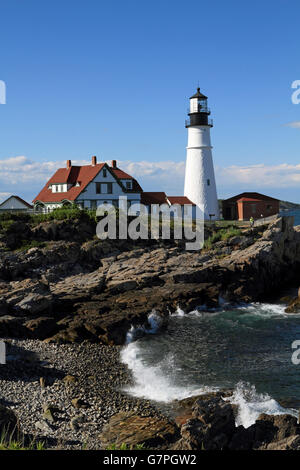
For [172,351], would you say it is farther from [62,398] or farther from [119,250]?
[119,250]

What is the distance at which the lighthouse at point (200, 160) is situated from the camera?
52.7 m

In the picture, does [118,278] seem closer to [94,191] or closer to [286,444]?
[94,191]

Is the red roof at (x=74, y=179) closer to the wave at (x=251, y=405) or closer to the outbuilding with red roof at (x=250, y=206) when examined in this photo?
the outbuilding with red roof at (x=250, y=206)

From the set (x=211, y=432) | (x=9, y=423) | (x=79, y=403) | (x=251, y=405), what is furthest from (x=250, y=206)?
(x=9, y=423)

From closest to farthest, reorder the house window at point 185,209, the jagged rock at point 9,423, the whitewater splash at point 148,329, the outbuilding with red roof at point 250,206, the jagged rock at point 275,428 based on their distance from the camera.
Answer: the jagged rock at point 275,428
the jagged rock at point 9,423
the whitewater splash at point 148,329
the house window at point 185,209
the outbuilding with red roof at point 250,206

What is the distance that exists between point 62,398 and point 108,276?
17.5 m

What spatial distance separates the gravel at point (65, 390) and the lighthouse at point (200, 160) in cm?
3286

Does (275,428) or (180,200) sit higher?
(180,200)

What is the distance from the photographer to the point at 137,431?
13.9m

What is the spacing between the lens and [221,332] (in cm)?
2542

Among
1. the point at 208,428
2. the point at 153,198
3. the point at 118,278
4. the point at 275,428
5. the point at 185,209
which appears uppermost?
the point at 153,198

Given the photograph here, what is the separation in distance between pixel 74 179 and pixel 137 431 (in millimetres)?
42490

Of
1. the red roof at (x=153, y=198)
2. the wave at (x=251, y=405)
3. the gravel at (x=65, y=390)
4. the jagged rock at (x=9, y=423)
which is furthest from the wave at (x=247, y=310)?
the red roof at (x=153, y=198)

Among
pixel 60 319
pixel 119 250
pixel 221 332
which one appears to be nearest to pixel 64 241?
pixel 119 250
